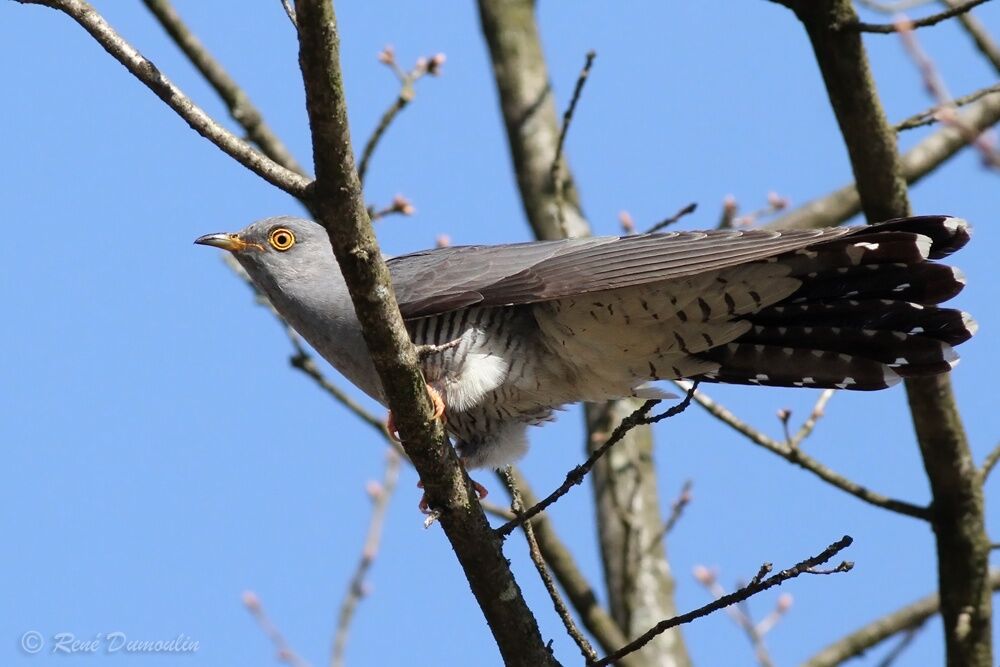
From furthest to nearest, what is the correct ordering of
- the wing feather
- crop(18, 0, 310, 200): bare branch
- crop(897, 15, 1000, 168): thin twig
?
the wing feather, crop(18, 0, 310, 200): bare branch, crop(897, 15, 1000, 168): thin twig

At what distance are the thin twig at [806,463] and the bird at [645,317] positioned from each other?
557 mm

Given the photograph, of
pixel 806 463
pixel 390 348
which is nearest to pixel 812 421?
pixel 806 463

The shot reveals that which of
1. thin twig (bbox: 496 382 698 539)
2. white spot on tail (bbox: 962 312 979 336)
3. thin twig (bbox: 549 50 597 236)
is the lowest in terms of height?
thin twig (bbox: 496 382 698 539)

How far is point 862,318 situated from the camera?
13.1 feet

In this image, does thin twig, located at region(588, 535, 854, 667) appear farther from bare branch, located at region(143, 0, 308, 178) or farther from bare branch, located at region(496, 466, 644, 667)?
bare branch, located at region(143, 0, 308, 178)

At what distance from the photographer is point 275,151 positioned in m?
6.00

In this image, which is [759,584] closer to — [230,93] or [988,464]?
[988,464]

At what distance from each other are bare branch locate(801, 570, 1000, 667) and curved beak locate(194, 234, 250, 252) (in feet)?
10.1

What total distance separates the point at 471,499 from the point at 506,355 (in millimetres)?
742

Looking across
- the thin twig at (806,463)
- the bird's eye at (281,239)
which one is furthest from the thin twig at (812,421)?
the bird's eye at (281,239)

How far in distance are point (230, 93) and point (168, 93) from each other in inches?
124

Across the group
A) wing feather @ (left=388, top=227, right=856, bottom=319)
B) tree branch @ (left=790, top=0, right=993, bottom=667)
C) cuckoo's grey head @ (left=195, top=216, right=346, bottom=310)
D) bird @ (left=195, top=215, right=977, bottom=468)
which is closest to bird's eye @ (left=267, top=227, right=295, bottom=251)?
cuckoo's grey head @ (left=195, top=216, right=346, bottom=310)

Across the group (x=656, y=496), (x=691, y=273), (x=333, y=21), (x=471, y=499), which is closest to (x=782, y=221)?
(x=656, y=496)

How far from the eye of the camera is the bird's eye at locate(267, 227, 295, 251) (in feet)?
15.0
